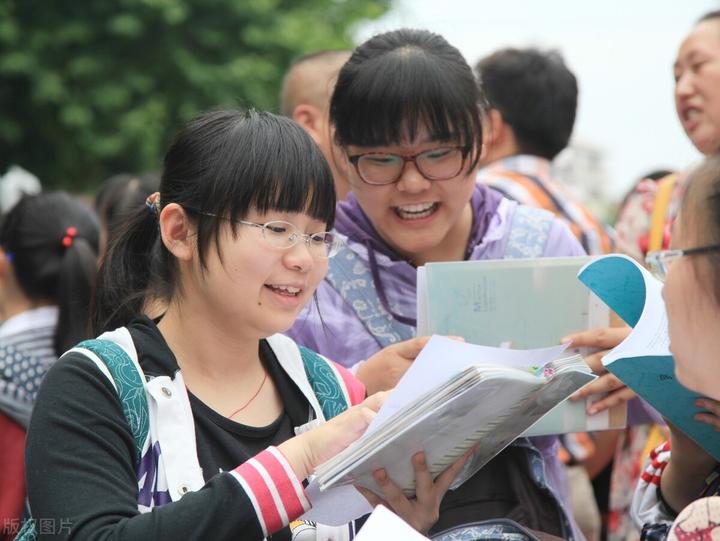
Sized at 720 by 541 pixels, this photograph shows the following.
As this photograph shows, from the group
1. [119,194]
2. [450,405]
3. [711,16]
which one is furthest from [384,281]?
[119,194]

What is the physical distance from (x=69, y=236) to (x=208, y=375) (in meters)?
2.03

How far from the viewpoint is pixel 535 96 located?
448 cm

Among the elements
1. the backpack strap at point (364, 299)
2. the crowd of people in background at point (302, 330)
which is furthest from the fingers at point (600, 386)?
the backpack strap at point (364, 299)

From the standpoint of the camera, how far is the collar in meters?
3.93

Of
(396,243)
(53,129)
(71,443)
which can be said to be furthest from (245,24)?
(71,443)

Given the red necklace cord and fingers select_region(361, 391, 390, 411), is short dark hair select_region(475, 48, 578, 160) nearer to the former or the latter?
the red necklace cord

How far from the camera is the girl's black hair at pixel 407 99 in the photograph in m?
2.75

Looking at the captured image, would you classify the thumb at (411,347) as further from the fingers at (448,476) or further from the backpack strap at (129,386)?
the backpack strap at (129,386)

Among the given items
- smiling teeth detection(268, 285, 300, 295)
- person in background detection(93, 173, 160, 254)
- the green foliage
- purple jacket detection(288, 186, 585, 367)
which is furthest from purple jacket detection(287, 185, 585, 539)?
the green foliage

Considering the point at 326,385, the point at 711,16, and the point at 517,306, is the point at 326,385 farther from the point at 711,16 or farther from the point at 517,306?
the point at 711,16

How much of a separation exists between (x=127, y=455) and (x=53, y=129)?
14136mm

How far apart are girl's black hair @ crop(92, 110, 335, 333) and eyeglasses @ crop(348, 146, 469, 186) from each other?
19.9 inches

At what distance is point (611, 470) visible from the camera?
18.1ft

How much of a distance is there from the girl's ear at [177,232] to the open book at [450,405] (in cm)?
61
